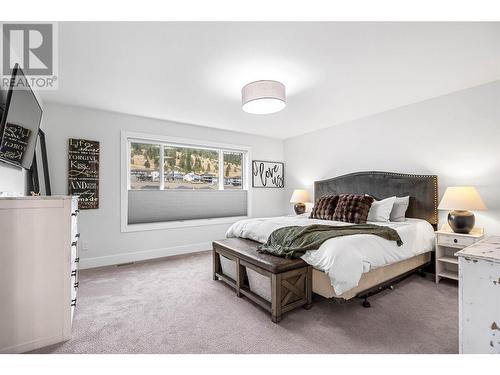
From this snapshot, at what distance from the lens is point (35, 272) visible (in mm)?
1692

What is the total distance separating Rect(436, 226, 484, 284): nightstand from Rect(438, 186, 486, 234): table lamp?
10 centimetres

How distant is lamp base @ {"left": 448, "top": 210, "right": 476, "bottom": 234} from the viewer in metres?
2.73

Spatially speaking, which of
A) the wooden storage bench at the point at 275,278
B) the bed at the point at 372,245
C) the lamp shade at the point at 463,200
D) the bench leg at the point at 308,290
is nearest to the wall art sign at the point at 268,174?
the bed at the point at 372,245

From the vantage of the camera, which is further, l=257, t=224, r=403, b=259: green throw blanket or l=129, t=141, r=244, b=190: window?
l=129, t=141, r=244, b=190: window

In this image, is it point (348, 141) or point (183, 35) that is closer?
point (183, 35)

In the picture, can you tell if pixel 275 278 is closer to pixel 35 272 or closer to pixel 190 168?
pixel 35 272

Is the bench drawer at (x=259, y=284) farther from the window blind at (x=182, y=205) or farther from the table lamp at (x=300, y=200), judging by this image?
the table lamp at (x=300, y=200)

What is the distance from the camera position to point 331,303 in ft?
7.66

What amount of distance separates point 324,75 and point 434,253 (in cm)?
271

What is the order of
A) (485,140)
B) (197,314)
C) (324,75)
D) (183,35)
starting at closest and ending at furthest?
(183,35)
(197,314)
(324,75)
(485,140)

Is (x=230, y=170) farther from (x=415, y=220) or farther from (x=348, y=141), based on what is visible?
(x=415, y=220)

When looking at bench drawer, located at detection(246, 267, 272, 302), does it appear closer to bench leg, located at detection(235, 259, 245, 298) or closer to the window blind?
bench leg, located at detection(235, 259, 245, 298)

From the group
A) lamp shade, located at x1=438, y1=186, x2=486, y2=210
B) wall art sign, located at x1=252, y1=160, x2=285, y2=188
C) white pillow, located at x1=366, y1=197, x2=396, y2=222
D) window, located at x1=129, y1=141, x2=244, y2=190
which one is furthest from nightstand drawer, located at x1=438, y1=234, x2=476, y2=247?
window, located at x1=129, y1=141, x2=244, y2=190
